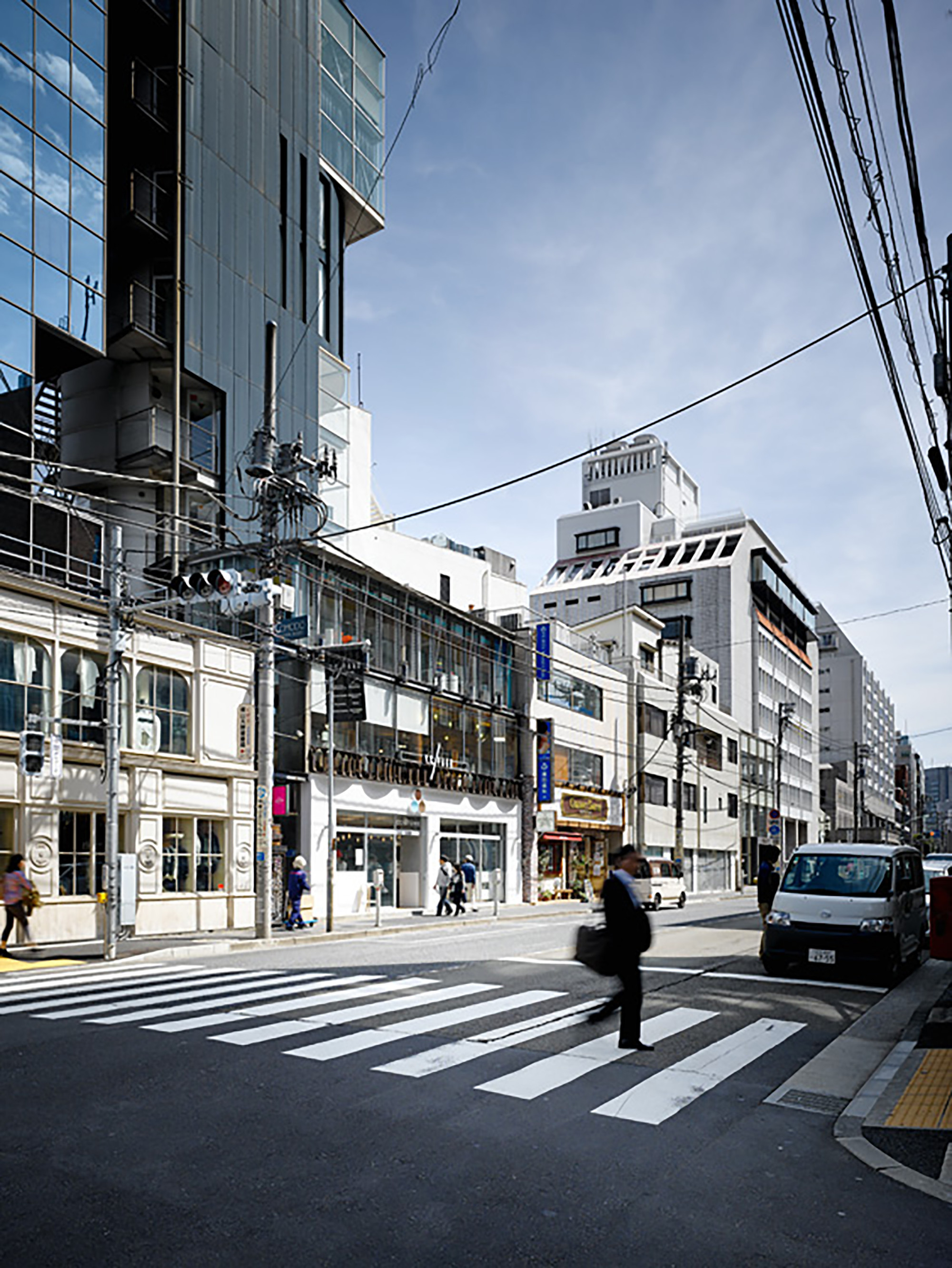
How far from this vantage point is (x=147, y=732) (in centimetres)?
2538

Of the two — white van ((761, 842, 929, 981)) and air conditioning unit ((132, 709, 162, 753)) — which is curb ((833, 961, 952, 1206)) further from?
air conditioning unit ((132, 709, 162, 753))

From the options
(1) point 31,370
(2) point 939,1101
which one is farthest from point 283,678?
(2) point 939,1101

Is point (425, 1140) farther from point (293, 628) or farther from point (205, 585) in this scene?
point (293, 628)

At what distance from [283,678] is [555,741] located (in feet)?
59.7

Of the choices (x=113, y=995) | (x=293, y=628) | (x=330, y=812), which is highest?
(x=293, y=628)

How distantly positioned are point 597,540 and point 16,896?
85895 mm

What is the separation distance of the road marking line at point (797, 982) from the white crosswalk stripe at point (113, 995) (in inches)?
264

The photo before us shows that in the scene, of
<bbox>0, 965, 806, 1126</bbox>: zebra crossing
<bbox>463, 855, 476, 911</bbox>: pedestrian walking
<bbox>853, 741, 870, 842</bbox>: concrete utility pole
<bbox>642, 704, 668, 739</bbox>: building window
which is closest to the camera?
<bbox>0, 965, 806, 1126</bbox>: zebra crossing

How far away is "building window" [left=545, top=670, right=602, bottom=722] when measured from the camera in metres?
47.0

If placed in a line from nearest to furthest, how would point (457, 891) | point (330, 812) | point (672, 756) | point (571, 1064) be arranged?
point (571, 1064)
point (330, 812)
point (457, 891)
point (672, 756)

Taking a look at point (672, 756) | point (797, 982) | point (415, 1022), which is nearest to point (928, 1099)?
point (415, 1022)

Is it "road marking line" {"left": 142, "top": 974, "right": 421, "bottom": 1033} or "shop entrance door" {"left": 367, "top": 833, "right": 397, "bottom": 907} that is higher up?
"road marking line" {"left": 142, "top": 974, "right": 421, "bottom": 1033}

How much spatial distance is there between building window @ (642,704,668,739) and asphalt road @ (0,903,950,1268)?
4359cm

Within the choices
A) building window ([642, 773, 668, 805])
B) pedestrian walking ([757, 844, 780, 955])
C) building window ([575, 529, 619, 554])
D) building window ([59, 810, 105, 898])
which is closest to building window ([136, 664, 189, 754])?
building window ([59, 810, 105, 898])
